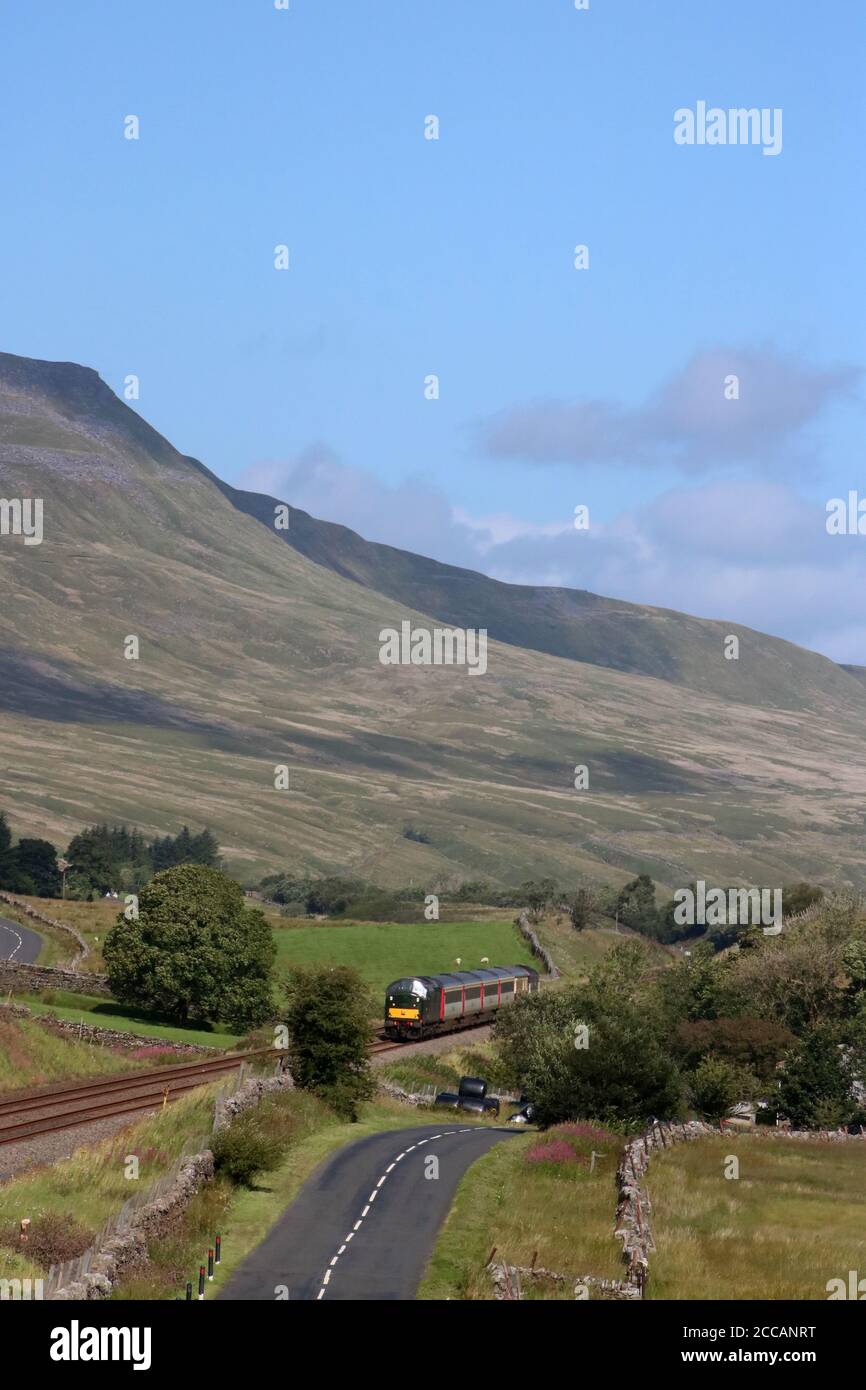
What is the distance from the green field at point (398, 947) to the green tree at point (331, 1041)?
49944 mm

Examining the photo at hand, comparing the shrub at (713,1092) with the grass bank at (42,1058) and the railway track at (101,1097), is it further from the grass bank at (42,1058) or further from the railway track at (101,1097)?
the grass bank at (42,1058)

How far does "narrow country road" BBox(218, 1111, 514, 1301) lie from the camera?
3253cm

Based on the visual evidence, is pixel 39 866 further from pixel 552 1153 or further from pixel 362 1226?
pixel 362 1226

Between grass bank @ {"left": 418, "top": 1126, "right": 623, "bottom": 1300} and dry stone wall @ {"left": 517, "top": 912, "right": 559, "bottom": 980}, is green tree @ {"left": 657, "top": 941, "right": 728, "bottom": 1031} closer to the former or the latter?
dry stone wall @ {"left": 517, "top": 912, "right": 559, "bottom": 980}

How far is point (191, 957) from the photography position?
89.9 meters

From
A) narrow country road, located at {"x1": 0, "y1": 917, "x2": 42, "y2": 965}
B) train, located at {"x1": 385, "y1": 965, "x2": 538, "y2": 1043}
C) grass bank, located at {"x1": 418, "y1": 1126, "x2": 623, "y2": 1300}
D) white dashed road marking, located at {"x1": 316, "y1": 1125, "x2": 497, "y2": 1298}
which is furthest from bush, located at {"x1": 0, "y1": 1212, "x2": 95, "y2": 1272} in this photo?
narrow country road, located at {"x1": 0, "y1": 917, "x2": 42, "y2": 965}

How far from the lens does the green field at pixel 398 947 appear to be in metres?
121

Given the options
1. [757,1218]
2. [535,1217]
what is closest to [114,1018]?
[757,1218]

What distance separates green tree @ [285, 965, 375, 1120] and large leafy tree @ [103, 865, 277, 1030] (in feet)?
95.4

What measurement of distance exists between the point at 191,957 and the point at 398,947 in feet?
139

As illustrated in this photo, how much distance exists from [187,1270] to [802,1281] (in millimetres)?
15094
